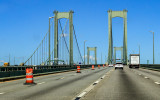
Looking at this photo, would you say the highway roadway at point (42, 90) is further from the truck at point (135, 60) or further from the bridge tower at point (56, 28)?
the truck at point (135, 60)

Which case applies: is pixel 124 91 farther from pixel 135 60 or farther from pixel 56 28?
pixel 135 60

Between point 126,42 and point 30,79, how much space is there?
4135 inches

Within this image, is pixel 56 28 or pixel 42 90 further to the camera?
pixel 56 28

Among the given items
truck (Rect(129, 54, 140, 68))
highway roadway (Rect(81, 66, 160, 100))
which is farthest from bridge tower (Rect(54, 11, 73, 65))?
highway roadway (Rect(81, 66, 160, 100))

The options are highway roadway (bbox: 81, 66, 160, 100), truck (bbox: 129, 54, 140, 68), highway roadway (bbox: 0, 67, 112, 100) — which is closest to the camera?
highway roadway (bbox: 81, 66, 160, 100)

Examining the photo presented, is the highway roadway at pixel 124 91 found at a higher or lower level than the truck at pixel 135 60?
lower

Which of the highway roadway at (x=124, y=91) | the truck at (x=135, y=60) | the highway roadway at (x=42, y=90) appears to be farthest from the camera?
the truck at (x=135, y=60)

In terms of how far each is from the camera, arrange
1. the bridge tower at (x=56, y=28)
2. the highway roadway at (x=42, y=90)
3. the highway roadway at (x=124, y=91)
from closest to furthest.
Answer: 1. the highway roadway at (x=124, y=91)
2. the highway roadway at (x=42, y=90)
3. the bridge tower at (x=56, y=28)

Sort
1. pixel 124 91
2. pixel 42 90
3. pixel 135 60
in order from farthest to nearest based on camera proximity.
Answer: pixel 135 60, pixel 42 90, pixel 124 91

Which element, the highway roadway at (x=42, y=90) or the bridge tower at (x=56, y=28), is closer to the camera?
the highway roadway at (x=42, y=90)

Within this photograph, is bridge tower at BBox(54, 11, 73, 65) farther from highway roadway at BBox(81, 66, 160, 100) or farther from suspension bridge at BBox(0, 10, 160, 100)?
highway roadway at BBox(81, 66, 160, 100)

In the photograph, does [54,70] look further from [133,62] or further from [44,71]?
[133,62]

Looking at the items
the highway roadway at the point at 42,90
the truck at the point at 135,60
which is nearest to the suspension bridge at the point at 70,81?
the highway roadway at the point at 42,90

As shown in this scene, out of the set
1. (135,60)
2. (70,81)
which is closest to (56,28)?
(135,60)
